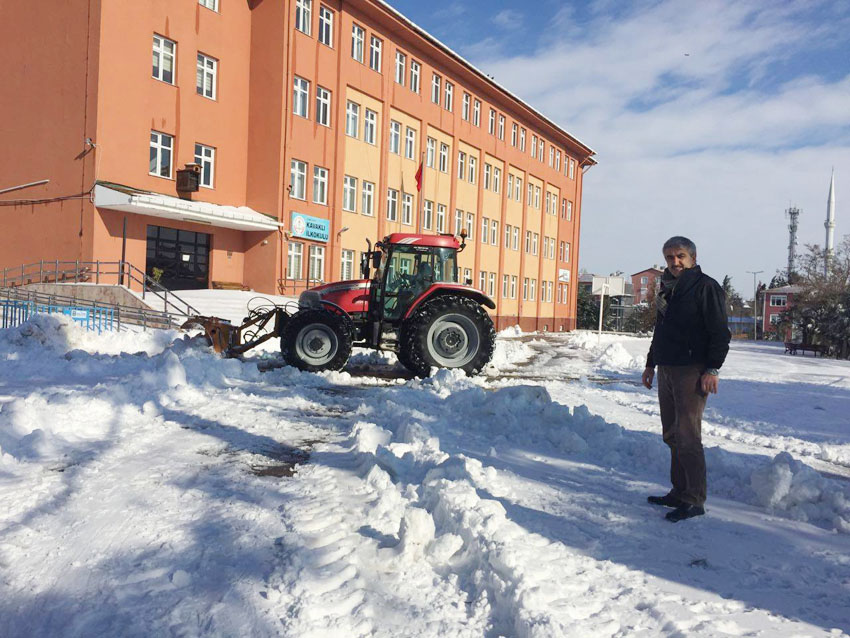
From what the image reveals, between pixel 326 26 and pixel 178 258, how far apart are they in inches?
437

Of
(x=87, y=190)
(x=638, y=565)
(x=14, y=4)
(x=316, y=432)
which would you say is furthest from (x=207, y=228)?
(x=638, y=565)

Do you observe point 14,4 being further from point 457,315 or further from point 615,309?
point 615,309

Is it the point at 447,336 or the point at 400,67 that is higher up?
the point at 400,67

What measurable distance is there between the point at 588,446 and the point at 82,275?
57.6 ft

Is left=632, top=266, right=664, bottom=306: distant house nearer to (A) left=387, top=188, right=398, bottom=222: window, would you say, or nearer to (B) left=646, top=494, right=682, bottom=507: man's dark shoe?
(A) left=387, top=188, right=398, bottom=222: window

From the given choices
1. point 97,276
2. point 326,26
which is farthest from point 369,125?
point 97,276

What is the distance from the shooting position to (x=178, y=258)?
21.6 m

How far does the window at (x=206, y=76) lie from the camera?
21.8 metres

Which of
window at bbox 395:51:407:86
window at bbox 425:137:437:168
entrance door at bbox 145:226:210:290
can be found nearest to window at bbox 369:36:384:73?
window at bbox 395:51:407:86

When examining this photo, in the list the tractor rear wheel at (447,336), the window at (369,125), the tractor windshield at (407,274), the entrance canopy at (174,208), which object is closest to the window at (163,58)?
the entrance canopy at (174,208)

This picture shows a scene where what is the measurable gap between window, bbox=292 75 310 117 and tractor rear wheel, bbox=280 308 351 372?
15.8m

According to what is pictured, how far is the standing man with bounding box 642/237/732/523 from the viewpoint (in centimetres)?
399

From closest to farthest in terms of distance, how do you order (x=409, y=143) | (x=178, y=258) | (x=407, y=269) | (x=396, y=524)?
(x=396, y=524)
(x=407, y=269)
(x=178, y=258)
(x=409, y=143)

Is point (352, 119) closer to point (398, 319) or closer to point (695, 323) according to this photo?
point (398, 319)
